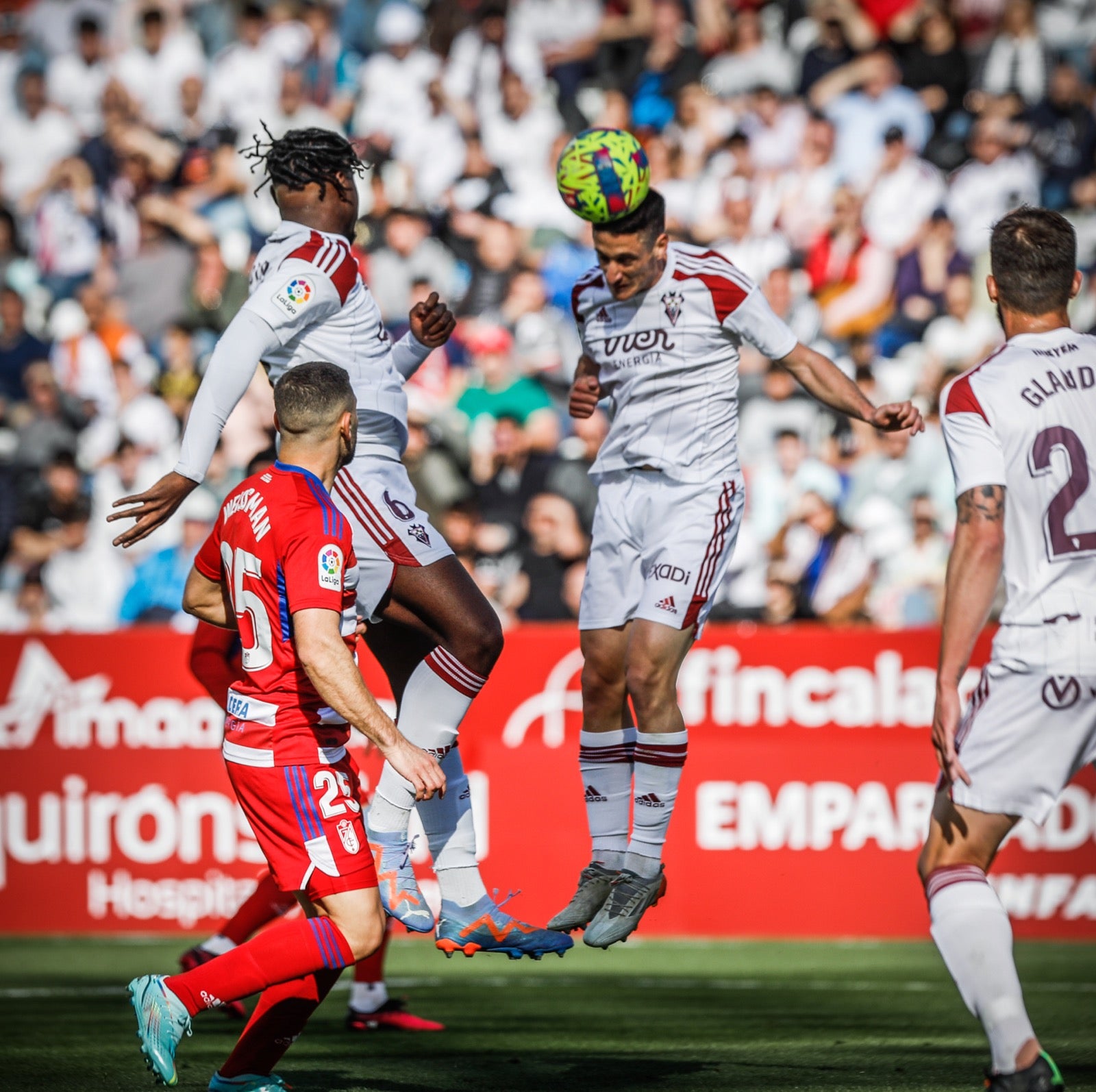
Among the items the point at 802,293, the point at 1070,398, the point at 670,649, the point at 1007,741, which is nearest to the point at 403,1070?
the point at 670,649

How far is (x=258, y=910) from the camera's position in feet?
26.6

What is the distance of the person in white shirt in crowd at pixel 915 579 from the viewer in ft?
40.4

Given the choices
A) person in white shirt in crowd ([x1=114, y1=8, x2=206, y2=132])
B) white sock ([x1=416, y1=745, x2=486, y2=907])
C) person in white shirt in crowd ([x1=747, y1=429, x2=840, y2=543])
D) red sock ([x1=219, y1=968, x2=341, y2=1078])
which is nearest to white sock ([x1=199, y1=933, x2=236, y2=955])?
white sock ([x1=416, y1=745, x2=486, y2=907])

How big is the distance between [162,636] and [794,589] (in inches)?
182

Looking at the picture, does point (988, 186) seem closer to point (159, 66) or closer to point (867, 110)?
point (867, 110)

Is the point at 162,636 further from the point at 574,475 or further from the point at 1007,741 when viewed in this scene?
the point at 1007,741

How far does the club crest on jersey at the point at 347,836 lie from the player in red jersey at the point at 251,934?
7.68ft

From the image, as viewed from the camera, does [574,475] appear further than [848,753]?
Yes

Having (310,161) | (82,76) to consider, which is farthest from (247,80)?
(310,161)

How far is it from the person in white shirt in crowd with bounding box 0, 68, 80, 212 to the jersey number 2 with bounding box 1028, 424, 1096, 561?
1424cm

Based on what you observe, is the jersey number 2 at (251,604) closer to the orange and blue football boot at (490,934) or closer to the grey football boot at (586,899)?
the orange and blue football boot at (490,934)

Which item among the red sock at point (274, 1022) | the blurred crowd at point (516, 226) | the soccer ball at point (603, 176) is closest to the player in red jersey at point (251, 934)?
the red sock at point (274, 1022)

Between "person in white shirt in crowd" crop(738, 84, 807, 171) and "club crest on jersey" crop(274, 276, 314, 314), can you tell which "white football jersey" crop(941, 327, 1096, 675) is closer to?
"club crest on jersey" crop(274, 276, 314, 314)

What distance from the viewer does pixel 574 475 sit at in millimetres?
12945
